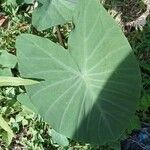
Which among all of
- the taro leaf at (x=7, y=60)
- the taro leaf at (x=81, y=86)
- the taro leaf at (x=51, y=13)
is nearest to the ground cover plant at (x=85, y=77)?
the taro leaf at (x=81, y=86)

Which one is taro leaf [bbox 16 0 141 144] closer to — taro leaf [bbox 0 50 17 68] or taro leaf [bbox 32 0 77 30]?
taro leaf [bbox 32 0 77 30]

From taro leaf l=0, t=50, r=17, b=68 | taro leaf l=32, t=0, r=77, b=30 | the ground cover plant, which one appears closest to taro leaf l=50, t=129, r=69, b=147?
the ground cover plant

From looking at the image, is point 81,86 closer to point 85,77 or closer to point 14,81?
point 85,77

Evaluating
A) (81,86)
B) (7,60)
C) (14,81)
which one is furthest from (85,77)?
(7,60)

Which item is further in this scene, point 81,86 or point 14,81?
point 14,81

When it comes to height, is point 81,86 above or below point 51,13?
below

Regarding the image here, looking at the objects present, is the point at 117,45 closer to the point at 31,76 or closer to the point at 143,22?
the point at 31,76
